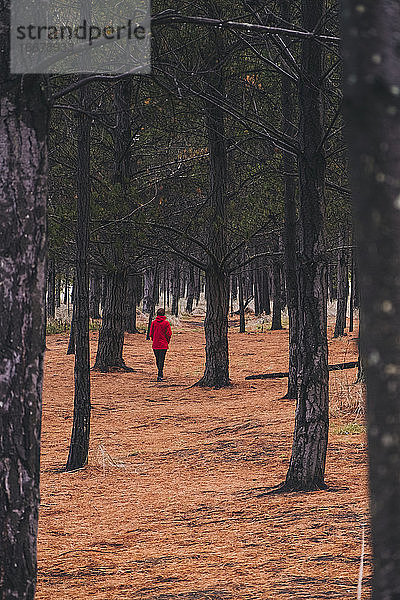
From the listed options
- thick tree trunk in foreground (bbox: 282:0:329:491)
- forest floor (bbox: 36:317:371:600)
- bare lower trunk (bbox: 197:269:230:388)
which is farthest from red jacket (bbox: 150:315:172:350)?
thick tree trunk in foreground (bbox: 282:0:329:491)

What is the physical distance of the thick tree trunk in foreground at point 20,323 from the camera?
11.4ft

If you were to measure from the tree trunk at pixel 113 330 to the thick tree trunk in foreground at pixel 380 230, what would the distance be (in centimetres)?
1795

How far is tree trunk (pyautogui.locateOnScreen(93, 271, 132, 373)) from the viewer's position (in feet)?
62.1

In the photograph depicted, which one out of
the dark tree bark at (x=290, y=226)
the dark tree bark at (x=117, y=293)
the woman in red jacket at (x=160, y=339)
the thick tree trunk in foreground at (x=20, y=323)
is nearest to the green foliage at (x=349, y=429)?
the dark tree bark at (x=290, y=226)

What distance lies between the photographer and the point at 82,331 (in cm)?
909

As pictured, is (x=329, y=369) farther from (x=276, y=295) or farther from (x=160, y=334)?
(x=276, y=295)

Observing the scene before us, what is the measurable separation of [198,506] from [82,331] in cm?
309

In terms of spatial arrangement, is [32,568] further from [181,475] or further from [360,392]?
[360,392]

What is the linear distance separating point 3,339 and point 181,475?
534cm

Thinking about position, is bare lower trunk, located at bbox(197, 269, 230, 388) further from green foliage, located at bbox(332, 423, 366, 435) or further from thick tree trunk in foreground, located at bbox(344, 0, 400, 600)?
thick tree trunk in foreground, located at bbox(344, 0, 400, 600)

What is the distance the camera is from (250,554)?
5.27 m

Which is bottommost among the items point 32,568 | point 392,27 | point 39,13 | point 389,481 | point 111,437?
point 111,437

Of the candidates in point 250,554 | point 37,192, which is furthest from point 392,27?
point 250,554

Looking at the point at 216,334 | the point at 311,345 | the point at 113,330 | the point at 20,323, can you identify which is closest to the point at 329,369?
the point at 216,334
